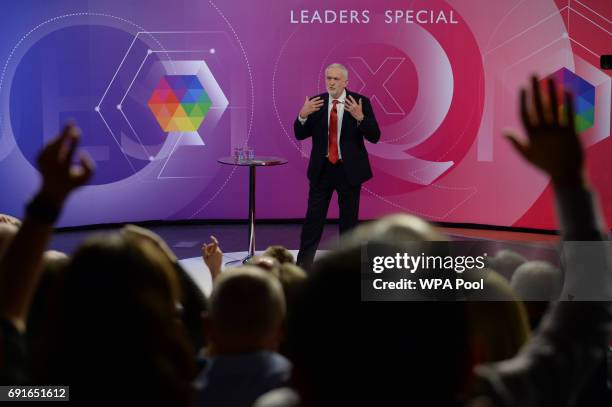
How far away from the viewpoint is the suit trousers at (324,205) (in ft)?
18.2

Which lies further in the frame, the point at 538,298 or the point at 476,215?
the point at 476,215

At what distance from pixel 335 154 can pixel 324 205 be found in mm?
367

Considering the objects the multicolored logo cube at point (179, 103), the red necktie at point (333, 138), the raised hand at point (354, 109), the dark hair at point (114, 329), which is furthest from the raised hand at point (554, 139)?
the multicolored logo cube at point (179, 103)

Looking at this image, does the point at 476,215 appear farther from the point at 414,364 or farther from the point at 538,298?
the point at 414,364

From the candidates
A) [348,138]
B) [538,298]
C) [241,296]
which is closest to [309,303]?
[241,296]

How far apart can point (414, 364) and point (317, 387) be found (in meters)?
0.12

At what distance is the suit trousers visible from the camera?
5.55 metres

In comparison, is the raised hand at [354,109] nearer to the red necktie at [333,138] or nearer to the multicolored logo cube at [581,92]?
the red necktie at [333,138]

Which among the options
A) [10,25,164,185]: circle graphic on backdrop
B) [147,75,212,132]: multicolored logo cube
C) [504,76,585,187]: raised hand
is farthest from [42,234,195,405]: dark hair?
[147,75,212,132]: multicolored logo cube

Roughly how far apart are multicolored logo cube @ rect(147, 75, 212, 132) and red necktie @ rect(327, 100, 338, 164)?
2.05 metres

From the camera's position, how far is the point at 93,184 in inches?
281

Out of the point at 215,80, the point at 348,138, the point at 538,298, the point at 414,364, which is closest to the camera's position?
the point at 414,364

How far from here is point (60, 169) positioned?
118 centimetres

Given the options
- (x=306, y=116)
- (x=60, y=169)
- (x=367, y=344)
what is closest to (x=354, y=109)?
(x=306, y=116)
